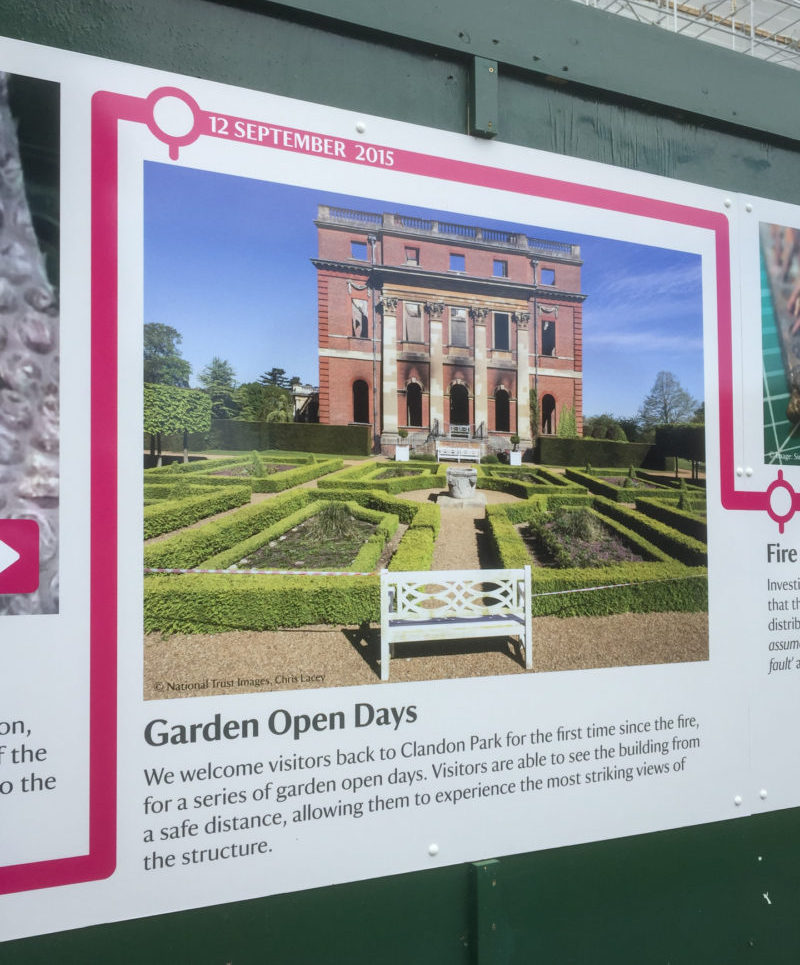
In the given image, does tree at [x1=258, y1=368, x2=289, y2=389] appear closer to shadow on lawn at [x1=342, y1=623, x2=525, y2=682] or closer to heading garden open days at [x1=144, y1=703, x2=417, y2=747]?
shadow on lawn at [x1=342, y1=623, x2=525, y2=682]

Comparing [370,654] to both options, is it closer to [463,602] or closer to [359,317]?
[463,602]

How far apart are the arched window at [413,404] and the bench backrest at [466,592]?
0.43m

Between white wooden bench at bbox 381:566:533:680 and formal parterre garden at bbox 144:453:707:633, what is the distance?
4cm

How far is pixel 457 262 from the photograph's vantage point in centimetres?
179

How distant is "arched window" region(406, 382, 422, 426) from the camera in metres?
1.86

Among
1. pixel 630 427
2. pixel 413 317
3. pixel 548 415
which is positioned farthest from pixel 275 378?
pixel 630 427

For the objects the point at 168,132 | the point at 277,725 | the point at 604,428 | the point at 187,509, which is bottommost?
the point at 277,725

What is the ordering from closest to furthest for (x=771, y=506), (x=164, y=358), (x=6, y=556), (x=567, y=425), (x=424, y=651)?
(x=6, y=556), (x=164, y=358), (x=424, y=651), (x=567, y=425), (x=771, y=506)

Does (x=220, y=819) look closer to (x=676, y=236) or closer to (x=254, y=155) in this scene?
(x=254, y=155)

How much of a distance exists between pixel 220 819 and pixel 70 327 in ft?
3.88

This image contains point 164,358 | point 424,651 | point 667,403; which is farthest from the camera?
point 667,403

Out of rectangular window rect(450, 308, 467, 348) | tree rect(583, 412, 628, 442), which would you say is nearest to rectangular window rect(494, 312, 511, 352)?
rectangular window rect(450, 308, 467, 348)

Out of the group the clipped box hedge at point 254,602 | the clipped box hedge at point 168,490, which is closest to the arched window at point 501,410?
the clipped box hedge at point 254,602

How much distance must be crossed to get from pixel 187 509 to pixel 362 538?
18.5 inches
